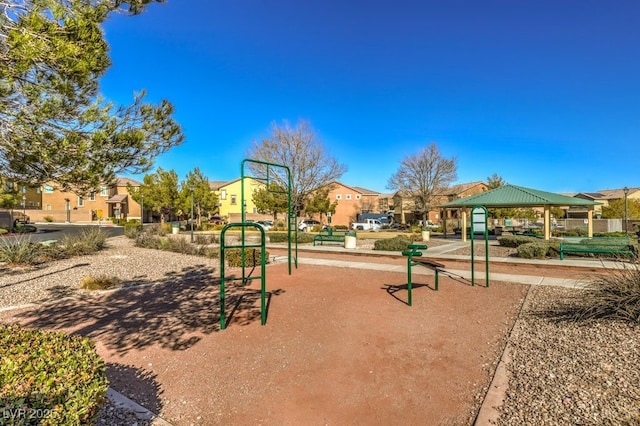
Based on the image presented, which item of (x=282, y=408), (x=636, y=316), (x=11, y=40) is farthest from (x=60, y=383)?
(x=636, y=316)

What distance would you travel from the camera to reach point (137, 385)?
3844 mm

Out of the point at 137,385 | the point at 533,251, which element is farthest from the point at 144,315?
the point at 533,251

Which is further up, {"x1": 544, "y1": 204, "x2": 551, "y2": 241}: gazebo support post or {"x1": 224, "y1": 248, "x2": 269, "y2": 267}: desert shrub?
{"x1": 544, "y1": 204, "x2": 551, "y2": 241}: gazebo support post

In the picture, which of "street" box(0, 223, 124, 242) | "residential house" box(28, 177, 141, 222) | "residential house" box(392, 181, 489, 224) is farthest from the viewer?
"residential house" box(28, 177, 141, 222)

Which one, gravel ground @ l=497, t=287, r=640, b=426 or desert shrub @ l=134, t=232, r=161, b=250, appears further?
desert shrub @ l=134, t=232, r=161, b=250

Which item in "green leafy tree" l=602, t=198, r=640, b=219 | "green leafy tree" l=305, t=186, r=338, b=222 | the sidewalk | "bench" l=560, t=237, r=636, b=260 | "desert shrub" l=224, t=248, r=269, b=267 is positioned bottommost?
the sidewalk

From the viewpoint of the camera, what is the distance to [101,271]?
10711 millimetres

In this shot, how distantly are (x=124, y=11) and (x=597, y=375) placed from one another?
23.3 ft

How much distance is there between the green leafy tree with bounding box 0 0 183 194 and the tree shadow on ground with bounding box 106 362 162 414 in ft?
8.46

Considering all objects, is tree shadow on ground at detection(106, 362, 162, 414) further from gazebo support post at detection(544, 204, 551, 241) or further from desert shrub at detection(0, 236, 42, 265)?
gazebo support post at detection(544, 204, 551, 241)

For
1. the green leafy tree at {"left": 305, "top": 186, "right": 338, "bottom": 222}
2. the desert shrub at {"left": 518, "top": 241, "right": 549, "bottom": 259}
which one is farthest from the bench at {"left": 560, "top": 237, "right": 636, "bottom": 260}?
the green leafy tree at {"left": 305, "top": 186, "right": 338, "bottom": 222}

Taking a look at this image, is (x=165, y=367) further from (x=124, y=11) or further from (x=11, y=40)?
(x=124, y=11)

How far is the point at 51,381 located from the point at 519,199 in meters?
22.6

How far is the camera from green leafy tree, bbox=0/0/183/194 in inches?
152
